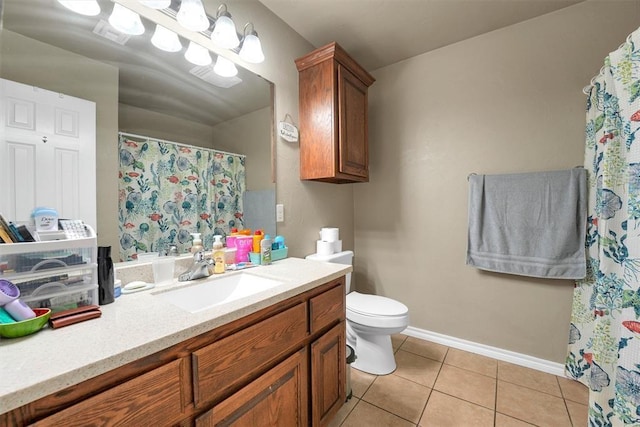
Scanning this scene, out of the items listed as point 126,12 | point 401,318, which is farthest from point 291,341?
point 126,12

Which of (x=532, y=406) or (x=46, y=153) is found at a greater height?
(x=46, y=153)

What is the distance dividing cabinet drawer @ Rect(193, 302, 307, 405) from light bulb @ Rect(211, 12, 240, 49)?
4.45ft

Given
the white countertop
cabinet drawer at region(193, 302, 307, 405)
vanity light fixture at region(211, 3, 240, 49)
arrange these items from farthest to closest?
vanity light fixture at region(211, 3, 240, 49) < cabinet drawer at region(193, 302, 307, 405) < the white countertop

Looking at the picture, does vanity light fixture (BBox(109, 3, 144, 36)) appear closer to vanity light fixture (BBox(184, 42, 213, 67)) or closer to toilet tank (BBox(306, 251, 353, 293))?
vanity light fixture (BBox(184, 42, 213, 67))

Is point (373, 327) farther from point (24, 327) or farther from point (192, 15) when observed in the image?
point (192, 15)

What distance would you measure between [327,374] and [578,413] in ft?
Result: 4.78

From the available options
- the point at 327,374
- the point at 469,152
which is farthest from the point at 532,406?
the point at 469,152

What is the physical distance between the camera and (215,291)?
1.20 meters

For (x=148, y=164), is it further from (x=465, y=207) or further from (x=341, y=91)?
(x=465, y=207)

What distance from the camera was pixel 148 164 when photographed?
1.15 m

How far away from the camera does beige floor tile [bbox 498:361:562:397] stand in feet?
5.31

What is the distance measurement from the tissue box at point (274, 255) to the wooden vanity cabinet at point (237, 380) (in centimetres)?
46

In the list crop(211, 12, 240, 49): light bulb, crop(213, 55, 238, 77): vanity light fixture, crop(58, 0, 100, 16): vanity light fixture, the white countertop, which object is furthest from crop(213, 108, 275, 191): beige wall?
the white countertop

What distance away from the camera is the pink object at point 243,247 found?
57.4 inches
